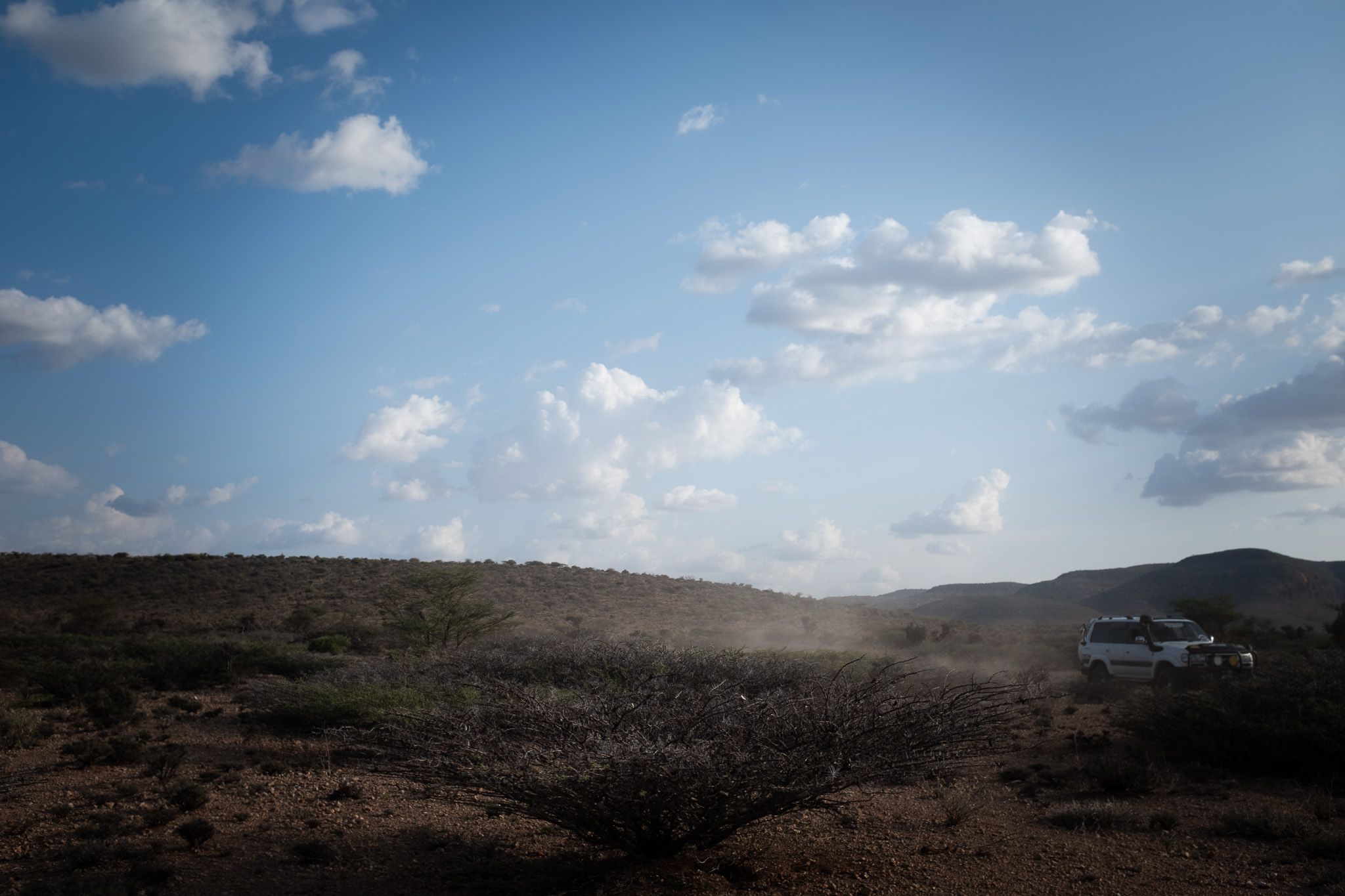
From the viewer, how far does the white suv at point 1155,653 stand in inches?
649

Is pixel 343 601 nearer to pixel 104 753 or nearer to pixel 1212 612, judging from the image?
pixel 104 753

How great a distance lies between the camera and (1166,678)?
17484 mm

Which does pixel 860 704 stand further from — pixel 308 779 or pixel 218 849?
pixel 308 779

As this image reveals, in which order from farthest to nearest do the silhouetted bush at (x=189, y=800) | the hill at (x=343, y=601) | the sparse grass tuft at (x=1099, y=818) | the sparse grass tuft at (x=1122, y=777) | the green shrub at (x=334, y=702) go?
the hill at (x=343, y=601) < the green shrub at (x=334, y=702) < the sparse grass tuft at (x=1122, y=777) < the silhouetted bush at (x=189, y=800) < the sparse grass tuft at (x=1099, y=818)

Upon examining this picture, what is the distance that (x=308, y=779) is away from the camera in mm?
10406

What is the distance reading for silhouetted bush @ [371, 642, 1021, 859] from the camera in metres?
5.30

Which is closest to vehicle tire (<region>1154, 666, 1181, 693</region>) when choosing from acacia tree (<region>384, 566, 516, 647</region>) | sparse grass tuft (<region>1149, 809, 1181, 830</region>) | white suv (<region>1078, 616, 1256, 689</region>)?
white suv (<region>1078, 616, 1256, 689</region>)

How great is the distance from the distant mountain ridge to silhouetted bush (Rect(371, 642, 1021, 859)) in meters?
58.0

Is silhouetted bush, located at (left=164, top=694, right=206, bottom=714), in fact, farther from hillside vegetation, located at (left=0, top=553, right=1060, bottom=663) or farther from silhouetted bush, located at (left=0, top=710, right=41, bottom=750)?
hillside vegetation, located at (left=0, top=553, right=1060, bottom=663)

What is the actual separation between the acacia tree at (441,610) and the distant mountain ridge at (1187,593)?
1766 inches

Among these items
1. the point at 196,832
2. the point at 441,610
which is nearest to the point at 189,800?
the point at 196,832

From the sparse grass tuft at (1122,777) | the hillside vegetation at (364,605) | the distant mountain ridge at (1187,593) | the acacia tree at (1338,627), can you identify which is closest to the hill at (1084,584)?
the distant mountain ridge at (1187,593)

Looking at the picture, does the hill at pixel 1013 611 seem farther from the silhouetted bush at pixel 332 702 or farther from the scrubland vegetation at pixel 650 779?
the silhouetted bush at pixel 332 702

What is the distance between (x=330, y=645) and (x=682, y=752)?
897 inches
